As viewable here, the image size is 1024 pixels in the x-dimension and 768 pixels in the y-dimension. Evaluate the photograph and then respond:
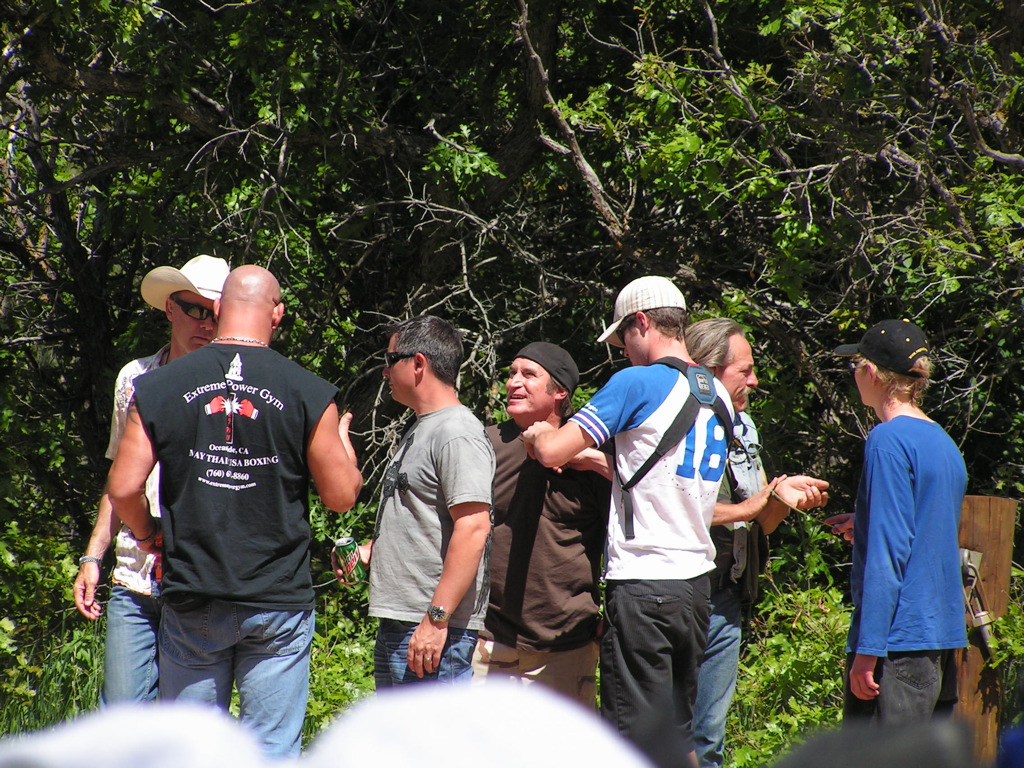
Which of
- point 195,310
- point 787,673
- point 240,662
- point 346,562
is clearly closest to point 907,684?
point 346,562

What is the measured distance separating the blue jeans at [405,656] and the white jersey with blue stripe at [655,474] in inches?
19.6

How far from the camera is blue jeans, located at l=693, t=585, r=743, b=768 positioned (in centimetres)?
334

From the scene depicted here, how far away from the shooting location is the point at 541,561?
3314mm

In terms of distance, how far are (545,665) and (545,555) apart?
40 centimetres

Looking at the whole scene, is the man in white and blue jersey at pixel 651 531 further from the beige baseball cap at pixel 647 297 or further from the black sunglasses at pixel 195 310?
the black sunglasses at pixel 195 310

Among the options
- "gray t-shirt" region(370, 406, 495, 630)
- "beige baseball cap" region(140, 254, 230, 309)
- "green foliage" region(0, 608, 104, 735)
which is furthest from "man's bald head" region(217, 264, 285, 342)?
"green foliage" region(0, 608, 104, 735)

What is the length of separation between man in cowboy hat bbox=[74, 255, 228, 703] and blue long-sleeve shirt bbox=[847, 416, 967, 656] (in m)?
2.11

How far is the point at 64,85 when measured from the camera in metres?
5.39

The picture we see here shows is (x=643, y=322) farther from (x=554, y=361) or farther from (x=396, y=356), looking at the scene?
(x=396, y=356)

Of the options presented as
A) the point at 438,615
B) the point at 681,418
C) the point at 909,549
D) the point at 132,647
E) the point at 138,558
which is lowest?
the point at 132,647

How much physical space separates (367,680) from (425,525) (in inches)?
96.7

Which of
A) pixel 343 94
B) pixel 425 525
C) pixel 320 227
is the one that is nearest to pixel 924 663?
pixel 425 525

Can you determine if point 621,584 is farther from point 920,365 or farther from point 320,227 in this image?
point 320,227

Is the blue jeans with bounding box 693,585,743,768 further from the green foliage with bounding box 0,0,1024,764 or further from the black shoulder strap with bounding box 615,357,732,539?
the green foliage with bounding box 0,0,1024,764
